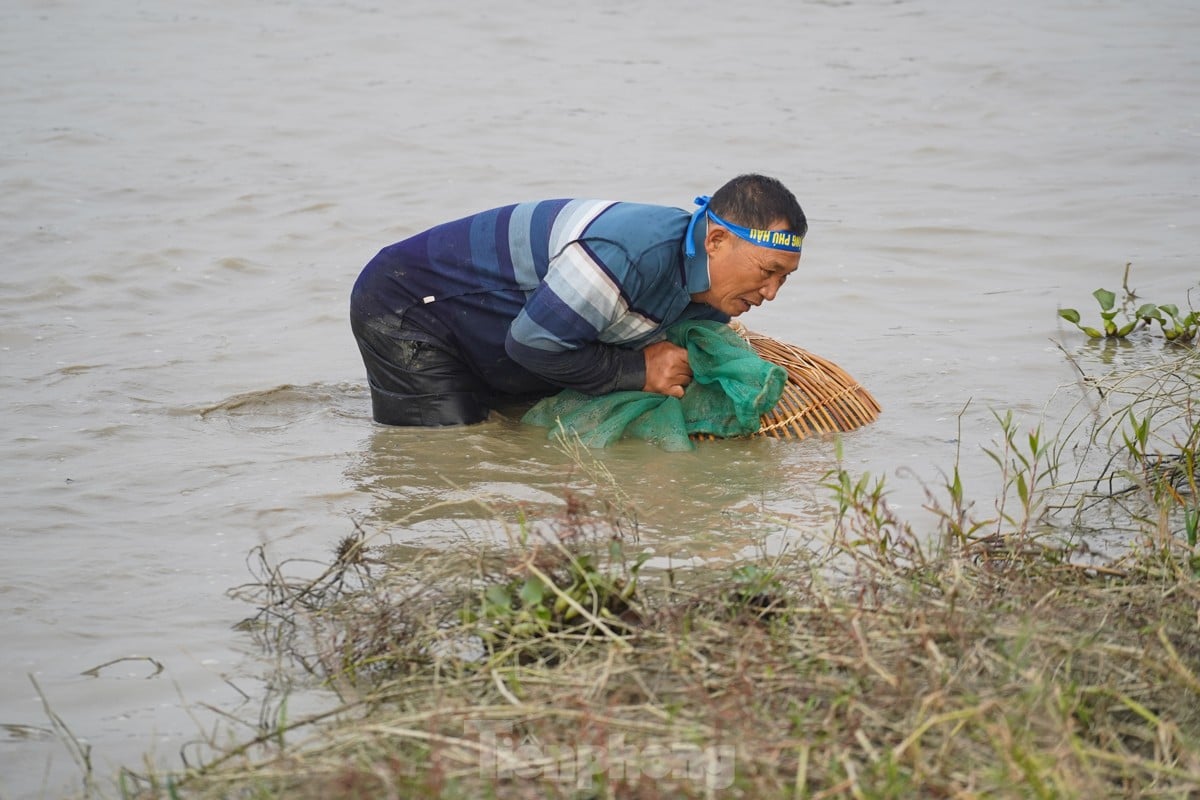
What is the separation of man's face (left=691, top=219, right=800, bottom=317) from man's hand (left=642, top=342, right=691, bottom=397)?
1.16 feet

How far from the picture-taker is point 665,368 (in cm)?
511

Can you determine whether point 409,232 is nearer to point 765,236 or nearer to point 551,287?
point 551,287

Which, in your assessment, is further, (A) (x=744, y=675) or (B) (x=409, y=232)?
(B) (x=409, y=232)

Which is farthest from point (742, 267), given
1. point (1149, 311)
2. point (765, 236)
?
point (1149, 311)

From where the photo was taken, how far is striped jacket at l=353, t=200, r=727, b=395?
466cm

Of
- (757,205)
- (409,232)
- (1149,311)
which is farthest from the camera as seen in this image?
(409,232)

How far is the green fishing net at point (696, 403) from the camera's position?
495 cm

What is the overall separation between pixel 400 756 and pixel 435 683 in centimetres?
30

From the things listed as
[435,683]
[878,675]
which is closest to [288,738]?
[435,683]

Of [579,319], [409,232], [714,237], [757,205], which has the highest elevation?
[757,205]

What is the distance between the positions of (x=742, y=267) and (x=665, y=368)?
60 cm

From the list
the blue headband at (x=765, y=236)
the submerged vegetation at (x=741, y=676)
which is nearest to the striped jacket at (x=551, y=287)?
the blue headband at (x=765, y=236)

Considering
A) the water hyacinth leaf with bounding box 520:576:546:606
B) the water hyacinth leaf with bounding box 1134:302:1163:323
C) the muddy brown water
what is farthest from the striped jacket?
the water hyacinth leaf with bounding box 1134:302:1163:323

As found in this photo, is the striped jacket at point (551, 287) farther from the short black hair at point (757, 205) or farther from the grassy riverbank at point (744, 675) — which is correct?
the grassy riverbank at point (744, 675)
